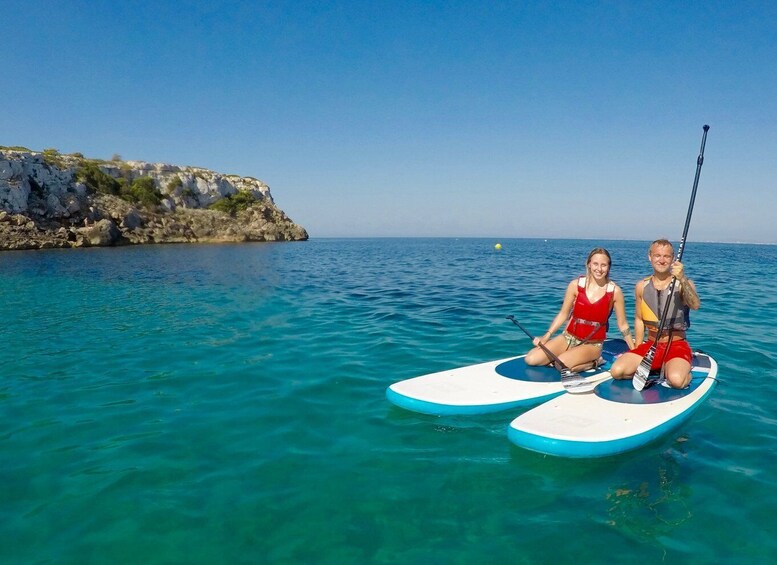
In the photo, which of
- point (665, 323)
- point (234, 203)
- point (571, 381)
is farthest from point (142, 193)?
point (665, 323)

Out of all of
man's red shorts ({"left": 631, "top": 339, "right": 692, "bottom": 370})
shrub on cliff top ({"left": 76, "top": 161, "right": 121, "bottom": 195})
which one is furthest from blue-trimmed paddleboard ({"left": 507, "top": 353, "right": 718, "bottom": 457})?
shrub on cliff top ({"left": 76, "top": 161, "right": 121, "bottom": 195})

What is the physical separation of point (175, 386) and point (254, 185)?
88666 millimetres

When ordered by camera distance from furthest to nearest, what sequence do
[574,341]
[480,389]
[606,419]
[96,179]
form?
[96,179] → [574,341] → [480,389] → [606,419]

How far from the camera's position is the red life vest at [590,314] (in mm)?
7562

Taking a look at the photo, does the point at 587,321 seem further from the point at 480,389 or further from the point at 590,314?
the point at 480,389

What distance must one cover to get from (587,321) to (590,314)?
14 centimetres

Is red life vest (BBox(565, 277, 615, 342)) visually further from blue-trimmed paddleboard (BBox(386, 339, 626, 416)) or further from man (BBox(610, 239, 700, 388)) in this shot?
blue-trimmed paddleboard (BBox(386, 339, 626, 416))

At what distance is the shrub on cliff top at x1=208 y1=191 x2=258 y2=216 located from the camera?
259 ft

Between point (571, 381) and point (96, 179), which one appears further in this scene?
point (96, 179)

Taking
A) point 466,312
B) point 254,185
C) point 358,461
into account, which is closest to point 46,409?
point 358,461

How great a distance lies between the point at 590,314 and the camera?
761cm

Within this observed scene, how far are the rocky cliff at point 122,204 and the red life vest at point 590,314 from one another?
55406 millimetres

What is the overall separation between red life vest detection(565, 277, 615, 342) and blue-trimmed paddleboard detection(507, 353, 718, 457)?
3.16 feet

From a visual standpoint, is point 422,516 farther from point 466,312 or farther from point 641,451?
point 466,312
